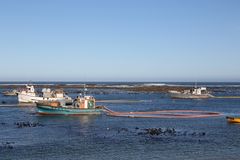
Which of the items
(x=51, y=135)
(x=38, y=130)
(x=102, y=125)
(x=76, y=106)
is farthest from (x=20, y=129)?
(x=76, y=106)

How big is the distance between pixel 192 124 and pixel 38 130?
18.2m

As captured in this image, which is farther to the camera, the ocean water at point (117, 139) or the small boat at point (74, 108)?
the small boat at point (74, 108)

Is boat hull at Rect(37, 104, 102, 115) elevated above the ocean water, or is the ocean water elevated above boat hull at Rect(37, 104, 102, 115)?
boat hull at Rect(37, 104, 102, 115)

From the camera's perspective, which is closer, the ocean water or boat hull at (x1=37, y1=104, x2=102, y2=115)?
the ocean water

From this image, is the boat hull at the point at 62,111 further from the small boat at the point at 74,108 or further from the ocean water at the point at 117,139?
the ocean water at the point at 117,139

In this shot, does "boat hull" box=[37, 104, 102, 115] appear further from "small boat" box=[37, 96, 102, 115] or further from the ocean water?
the ocean water

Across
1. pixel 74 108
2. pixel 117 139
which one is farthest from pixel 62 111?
pixel 117 139

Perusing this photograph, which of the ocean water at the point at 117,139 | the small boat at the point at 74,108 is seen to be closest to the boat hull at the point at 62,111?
the small boat at the point at 74,108

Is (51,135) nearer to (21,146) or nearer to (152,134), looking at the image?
(21,146)

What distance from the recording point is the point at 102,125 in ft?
173

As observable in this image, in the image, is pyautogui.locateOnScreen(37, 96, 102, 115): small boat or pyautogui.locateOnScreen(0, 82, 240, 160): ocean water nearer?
pyautogui.locateOnScreen(0, 82, 240, 160): ocean water

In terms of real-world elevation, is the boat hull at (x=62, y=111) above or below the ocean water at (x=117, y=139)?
above

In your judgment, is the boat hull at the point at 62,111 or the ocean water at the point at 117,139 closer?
the ocean water at the point at 117,139

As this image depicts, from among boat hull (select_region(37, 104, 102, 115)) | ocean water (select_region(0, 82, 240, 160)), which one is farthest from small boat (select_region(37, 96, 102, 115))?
ocean water (select_region(0, 82, 240, 160))
